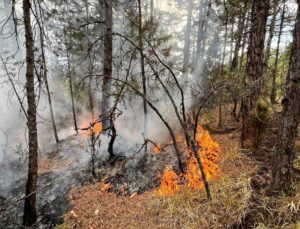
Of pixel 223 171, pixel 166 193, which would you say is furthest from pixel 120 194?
pixel 223 171

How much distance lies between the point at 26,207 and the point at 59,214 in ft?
2.58

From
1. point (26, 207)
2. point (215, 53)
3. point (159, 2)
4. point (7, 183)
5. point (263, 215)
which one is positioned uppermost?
point (159, 2)

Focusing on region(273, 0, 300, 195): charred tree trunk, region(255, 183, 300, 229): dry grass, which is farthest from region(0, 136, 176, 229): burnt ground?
region(273, 0, 300, 195): charred tree trunk

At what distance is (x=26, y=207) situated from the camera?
19.1ft

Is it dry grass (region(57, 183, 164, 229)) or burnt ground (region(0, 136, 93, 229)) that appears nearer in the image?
dry grass (region(57, 183, 164, 229))

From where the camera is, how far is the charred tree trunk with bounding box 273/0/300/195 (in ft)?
14.2

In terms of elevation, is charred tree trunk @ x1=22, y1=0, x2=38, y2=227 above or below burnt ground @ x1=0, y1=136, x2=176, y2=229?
above

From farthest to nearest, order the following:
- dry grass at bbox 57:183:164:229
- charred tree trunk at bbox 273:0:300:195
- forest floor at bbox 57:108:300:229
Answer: dry grass at bbox 57:183:164:229 → forest floor at bbox 57:108:300:229 → charred tree trunk at bbox 273:0:300:195

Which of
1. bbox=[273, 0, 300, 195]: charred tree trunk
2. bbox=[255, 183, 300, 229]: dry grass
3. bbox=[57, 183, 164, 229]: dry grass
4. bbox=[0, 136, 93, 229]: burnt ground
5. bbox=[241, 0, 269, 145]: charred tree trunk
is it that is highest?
bbox=[241, 0, 269, 145]: charred tree trunk

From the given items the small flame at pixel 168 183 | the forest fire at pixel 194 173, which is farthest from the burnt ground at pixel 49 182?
the forest fire at pixel 194 173

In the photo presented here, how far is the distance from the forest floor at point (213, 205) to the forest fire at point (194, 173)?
0.67 feet

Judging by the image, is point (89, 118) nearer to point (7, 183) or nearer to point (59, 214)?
point (7, 183)

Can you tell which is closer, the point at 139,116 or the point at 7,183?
the point at 7,183

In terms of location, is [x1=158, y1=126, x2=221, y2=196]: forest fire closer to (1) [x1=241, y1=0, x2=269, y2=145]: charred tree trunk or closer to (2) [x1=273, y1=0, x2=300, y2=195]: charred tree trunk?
(1) [x1=241, y1=0, x2=269, y2=145]: charred tree trunk
